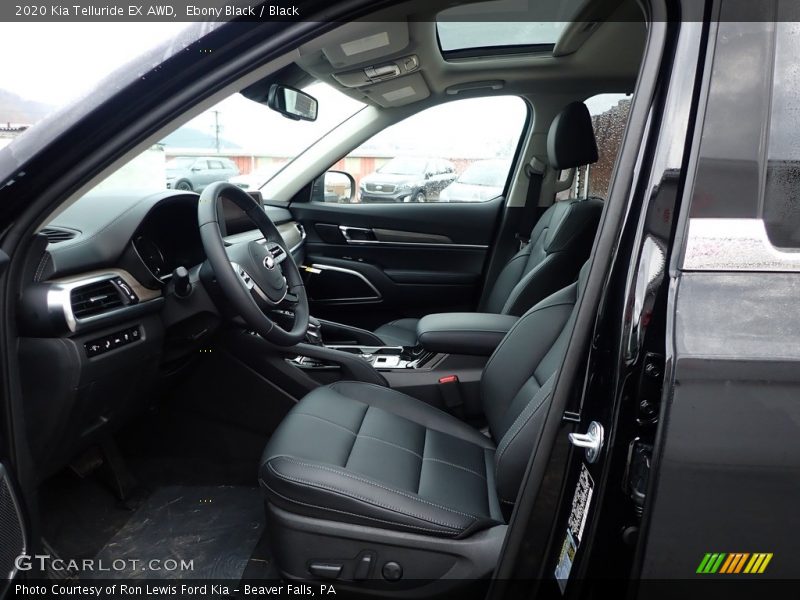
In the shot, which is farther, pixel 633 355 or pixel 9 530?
pixel 9 530

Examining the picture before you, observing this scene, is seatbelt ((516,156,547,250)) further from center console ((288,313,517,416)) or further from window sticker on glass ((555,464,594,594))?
window sticker on glass ((555,464,594,594))

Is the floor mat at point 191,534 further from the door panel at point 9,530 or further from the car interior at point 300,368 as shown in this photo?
the door panel at point 9,530

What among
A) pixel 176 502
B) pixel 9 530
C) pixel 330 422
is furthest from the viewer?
pixel 176 502

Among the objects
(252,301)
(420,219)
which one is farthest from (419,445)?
(420,219)

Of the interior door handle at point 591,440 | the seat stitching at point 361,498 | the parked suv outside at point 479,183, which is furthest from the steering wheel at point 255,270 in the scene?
the parked suv outside at point 479,183

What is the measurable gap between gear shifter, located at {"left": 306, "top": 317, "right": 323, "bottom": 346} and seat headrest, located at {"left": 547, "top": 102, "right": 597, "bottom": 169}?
1.15m

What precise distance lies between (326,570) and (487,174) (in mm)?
2491

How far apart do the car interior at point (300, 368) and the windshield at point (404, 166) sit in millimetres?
225

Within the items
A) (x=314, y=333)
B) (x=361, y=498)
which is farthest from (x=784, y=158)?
(x=314, y=333)

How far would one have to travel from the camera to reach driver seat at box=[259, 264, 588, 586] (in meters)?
1.16

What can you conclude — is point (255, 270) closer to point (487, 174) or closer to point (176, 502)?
point (176, 502)

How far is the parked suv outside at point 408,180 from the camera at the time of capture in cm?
318

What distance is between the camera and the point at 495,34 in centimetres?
250

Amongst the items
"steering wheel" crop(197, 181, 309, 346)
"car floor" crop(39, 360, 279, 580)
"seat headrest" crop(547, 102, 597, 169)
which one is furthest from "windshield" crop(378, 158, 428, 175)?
"car floor" crop(39, 360, 279, 580)
